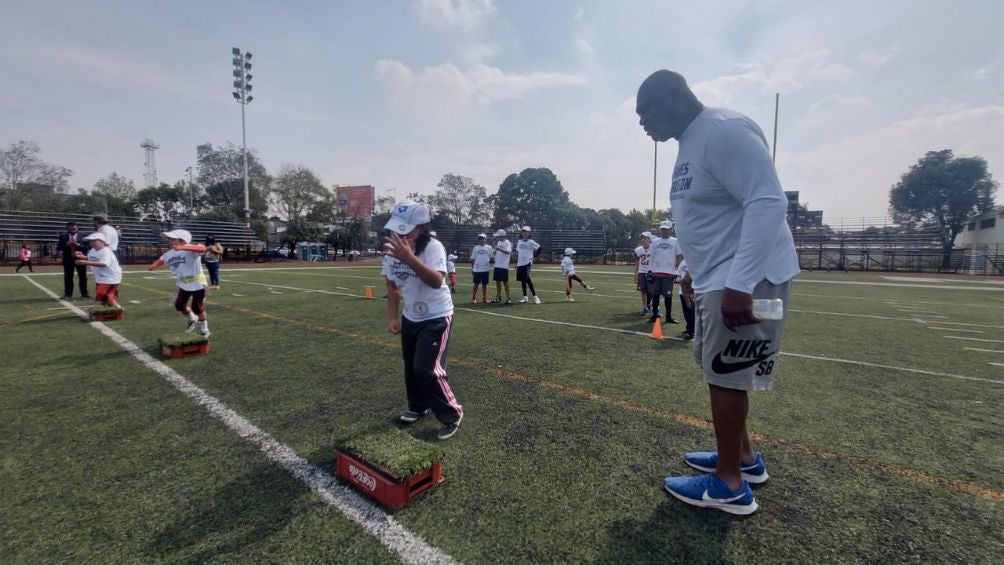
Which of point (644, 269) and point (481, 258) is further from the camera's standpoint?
point (481, 258)

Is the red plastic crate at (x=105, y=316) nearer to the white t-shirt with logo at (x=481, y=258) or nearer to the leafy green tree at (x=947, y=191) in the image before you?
the white t-shirt with logo at (x=481, y=258)

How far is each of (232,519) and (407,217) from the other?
212 cm

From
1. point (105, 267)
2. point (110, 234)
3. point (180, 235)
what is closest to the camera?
point (180, 235)

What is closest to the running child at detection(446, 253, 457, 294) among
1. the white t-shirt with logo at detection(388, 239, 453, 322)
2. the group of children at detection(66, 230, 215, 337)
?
the white t-shirt with logo at detection(388, 239, 453, 322)

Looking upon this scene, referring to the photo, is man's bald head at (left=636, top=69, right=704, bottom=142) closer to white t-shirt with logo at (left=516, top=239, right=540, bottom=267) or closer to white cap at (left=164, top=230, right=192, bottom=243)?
white cap at (left=164, top=230, right=192, bottom=243)

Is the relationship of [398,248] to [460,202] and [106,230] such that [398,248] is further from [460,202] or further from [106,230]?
[460,202]

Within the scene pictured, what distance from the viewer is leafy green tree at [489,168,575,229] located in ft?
206

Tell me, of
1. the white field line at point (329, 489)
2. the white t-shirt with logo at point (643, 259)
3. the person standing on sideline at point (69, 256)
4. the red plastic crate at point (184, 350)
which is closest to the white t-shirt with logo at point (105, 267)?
the person standing on sideline at point (69, 256)

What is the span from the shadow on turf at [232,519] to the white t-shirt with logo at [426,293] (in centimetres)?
140

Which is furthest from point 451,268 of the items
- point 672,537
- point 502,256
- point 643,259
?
point 672,537

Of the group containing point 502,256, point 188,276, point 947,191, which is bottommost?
point 188,276

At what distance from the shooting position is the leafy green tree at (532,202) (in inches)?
2467

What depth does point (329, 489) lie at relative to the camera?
2596 mm

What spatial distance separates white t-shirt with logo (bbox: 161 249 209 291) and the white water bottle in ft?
25.5
